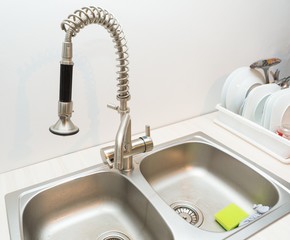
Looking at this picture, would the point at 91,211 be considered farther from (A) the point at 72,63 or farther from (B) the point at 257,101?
(B) the point at 257,101

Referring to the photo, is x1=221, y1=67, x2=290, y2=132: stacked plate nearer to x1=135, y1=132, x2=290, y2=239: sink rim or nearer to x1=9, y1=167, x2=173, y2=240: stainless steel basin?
x1=135, y1=132, x2=290, y2=239: sink rim

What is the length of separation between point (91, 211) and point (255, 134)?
661 millimetres

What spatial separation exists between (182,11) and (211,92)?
1.34 feet

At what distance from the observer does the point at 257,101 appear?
1.08m

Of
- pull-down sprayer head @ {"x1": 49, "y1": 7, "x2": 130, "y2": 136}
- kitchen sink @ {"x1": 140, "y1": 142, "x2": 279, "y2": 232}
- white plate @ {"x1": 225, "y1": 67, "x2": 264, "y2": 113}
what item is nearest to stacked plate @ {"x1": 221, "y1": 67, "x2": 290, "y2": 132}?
white plate @ {"x1": 225, "y1": 67, "x2": 264, "y2": 113}

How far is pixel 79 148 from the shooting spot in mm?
986

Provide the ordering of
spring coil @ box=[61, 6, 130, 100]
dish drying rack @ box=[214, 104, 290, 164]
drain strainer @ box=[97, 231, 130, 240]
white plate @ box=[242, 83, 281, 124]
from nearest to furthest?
spring coil @ box=[61, 6, 130, 100] < drain strainer @ box=[97, 231, 130, 240] < dish drying rack @ box=[214, 104, 290, 164] < white plate @ box=[242, 83, 281, 124]

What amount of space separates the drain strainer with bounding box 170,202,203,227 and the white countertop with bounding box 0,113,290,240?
0.24 m

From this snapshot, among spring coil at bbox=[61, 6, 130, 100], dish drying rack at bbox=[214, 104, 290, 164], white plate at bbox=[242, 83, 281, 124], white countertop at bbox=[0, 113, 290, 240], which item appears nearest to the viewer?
spring coil at bbox=[61, 6, 130, 100]

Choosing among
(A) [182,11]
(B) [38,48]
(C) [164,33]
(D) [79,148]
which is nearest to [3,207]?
(D) [79,148]

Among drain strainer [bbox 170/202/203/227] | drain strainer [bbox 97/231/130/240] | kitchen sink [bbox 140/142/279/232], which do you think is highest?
kitchen sink [bbox 140/142/279/232]

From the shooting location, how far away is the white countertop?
2.34 feet

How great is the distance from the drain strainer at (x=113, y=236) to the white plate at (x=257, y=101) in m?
0.66

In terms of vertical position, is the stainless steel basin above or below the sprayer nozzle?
below
